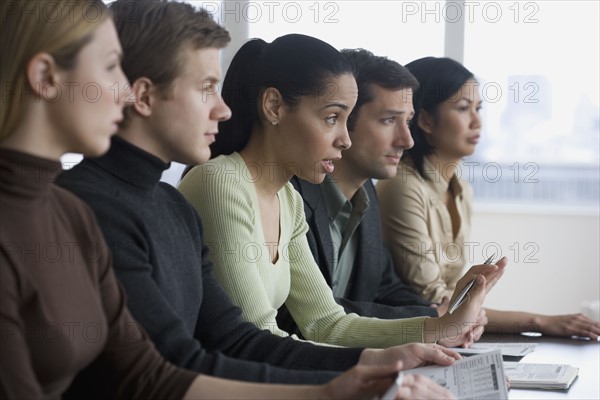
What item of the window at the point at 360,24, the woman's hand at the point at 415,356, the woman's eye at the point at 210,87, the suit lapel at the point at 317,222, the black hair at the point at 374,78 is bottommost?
the woman's hand at the point at 415,356

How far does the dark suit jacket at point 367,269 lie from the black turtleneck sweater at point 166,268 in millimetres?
584

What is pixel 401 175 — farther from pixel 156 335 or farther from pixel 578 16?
pixel 578 16

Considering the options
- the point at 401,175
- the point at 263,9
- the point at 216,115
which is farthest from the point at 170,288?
the point at 263,9

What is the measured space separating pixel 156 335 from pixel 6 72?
489mm

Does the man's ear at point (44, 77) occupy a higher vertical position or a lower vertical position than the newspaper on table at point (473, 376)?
higher

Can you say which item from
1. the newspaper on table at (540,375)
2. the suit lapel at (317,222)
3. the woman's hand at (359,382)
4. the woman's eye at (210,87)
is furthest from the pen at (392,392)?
the suit lapel at (317,222)

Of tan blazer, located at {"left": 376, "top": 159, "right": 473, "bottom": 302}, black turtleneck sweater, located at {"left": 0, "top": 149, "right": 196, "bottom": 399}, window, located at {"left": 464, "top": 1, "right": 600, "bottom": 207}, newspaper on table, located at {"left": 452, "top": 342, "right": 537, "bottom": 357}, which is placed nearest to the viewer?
black turtleneck sweater, located at {"left": 0, "top": 149, "right": 196, "bottom": 399}

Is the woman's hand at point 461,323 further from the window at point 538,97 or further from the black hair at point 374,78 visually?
the window at point 538,97

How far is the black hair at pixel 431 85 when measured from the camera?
323cm

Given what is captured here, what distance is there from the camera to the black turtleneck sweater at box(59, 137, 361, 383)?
57.4 inches

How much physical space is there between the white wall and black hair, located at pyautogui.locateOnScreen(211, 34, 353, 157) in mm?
2761

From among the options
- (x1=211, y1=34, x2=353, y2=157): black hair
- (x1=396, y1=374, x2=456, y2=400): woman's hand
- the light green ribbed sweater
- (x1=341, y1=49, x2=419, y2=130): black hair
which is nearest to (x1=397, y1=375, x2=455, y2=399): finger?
(x1=396, y1=374, x2=456, y2=400): woman's hand

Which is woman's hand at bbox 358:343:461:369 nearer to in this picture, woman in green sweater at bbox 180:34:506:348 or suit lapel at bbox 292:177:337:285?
woman in green sweater at bbox 180:34:506:348

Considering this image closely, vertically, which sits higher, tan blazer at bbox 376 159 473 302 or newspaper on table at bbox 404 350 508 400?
tan blazer at bbox 376 159 473 302
